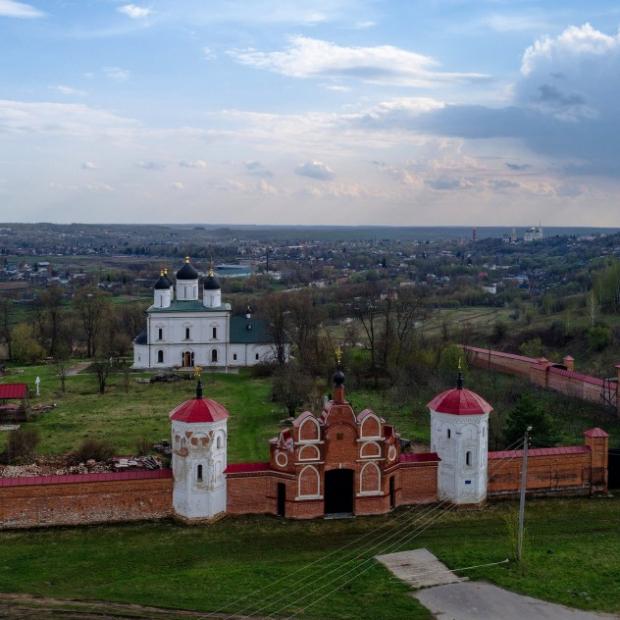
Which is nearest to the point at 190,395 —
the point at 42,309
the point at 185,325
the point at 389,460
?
the point at 185,325

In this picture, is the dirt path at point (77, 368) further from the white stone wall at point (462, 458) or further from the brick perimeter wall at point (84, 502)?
the white stone wall at point (462, 458)

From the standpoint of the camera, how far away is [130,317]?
64812 millimetres

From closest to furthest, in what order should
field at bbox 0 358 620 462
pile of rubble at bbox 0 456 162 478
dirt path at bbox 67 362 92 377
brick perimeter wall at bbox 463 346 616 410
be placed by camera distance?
pile of rubble at bbox 0 456 162 478, field at bbox 0 358 620 462, brick perimeter wall at bbox 463 346 616 410, dirt path at bbox 67 362 92 377

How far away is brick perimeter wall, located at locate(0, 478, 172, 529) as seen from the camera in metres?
20.5

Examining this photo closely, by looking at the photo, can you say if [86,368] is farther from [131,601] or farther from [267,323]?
[131,601]

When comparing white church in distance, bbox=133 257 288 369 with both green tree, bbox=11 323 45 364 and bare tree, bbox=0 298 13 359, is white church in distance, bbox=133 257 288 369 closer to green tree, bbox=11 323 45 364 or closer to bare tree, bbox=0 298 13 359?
green tree, bbox=11 323 45 364

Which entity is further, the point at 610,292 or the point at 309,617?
the point at 610,292

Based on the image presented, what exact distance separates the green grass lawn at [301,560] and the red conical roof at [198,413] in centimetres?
291

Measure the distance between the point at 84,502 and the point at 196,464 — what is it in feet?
10.4

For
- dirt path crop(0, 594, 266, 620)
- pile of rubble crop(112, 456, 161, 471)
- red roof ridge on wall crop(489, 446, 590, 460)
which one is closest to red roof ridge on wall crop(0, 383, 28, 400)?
pile of rubble crop(112, 456, 161, 471)

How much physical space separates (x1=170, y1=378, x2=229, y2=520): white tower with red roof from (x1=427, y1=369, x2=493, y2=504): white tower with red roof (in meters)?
6.70

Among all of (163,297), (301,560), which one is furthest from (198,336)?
(301,560)

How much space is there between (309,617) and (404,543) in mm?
4849

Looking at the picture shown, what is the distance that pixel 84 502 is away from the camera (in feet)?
68.4
